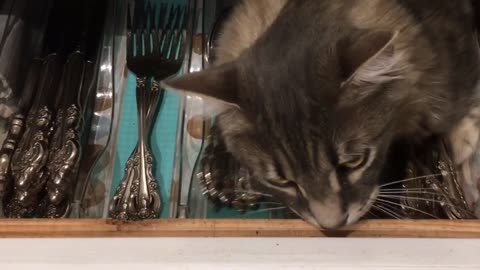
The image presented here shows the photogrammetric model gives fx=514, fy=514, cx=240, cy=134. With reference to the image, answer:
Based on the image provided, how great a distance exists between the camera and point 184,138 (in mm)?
891

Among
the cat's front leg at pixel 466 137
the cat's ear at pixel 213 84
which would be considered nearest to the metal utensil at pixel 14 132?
the cat's ear at pixel 213 84

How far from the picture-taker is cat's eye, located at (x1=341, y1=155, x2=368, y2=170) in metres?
0.65

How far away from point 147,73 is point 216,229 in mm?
408

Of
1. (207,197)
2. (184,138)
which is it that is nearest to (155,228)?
(207,197)

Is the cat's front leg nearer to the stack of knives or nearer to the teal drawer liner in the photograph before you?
the teal drawer liner

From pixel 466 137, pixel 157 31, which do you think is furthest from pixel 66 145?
pixel 466 137

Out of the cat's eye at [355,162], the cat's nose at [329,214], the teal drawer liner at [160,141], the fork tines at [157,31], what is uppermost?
the fork tines at [157,31]

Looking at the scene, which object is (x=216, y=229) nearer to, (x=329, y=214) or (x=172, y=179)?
(x=329, y=214)

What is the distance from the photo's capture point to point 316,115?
0.63 metres

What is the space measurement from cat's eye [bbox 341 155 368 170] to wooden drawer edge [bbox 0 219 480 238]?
79 mm

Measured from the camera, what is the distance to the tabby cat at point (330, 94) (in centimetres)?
62

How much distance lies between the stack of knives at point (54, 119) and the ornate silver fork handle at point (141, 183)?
0.27ft

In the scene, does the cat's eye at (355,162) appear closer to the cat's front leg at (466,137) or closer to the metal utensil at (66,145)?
the cat's front leg at (466,137)

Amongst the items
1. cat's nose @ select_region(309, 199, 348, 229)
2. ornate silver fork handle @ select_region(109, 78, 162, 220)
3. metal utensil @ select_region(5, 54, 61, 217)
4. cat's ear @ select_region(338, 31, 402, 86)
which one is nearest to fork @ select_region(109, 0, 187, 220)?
ornate silver fork handle @ select_region(109, 78, 162, 220)
